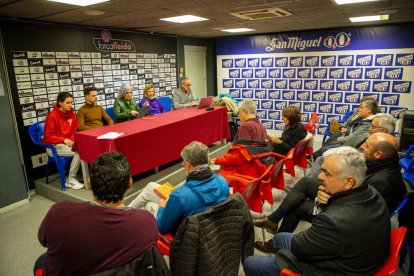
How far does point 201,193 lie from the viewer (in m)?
1.59

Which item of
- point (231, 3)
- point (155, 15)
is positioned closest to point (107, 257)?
point (231, 3)

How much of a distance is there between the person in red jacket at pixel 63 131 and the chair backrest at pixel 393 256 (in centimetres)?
320

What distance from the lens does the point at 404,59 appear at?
5348 millimetres

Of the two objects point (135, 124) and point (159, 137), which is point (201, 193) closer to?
point (159, 137)

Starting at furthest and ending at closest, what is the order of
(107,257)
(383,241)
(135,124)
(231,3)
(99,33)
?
(99,33) < (135,124) < (231,3) < (383,241) < (107,257)

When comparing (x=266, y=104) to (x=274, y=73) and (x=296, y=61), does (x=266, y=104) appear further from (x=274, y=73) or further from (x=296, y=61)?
(x=296, y=61)

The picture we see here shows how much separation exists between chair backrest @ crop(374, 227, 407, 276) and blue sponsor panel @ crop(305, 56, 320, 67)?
5421 mm

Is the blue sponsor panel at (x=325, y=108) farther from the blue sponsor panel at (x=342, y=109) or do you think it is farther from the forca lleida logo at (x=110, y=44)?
the forca lleida logo at (x=110, y=44)

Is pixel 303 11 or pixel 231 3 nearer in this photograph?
pixel 231 3

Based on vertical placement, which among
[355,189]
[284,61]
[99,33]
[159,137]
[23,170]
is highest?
[99,33]

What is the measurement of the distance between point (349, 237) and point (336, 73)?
18.2ft

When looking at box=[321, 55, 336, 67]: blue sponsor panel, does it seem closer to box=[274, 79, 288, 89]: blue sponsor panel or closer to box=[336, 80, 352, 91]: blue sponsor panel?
box=[336, 80, 352, 91]: blue sponsor panel

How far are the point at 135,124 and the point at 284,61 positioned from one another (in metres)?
4.26

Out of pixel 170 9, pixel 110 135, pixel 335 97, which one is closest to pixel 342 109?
pixel 335 97
